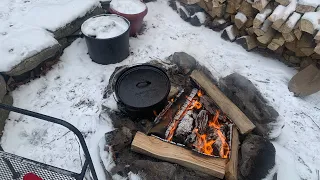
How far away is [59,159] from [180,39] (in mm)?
2452

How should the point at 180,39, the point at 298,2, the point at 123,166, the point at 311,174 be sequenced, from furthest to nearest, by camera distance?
the point at 180,39 → the point at 298,2 → the point at 311,174 → the point at 123,166

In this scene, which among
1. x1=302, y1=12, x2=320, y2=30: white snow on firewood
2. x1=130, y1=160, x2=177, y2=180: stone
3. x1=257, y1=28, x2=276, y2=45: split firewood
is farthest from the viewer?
x1=257, y1=28, x2=276, y2=45: split firewood

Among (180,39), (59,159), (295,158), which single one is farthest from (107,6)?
(295,158)

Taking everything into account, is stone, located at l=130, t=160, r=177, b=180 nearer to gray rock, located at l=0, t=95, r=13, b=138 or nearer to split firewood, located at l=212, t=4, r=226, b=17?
gray rock, located at l=0, t=95, r=13, b=138

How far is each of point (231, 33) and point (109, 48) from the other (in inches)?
73.7

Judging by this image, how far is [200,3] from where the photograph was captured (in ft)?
14.9

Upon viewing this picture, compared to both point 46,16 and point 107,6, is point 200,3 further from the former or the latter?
point 46,16

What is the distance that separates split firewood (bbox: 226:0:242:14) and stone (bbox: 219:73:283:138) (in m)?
1.32

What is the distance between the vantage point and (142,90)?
2953 mm

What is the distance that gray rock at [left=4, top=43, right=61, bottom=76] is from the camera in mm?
3437

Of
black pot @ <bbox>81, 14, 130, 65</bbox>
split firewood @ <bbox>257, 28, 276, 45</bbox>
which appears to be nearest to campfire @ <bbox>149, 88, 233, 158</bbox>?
black pot @ <bbox>81, 14, 130, 65</bbox>

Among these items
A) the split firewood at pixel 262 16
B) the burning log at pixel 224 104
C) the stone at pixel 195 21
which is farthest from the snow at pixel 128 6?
the split firewood at pixel 262 16

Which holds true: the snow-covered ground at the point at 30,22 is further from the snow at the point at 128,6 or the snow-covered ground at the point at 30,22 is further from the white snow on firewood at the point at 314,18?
the white snow on firewood at the point at 314,18

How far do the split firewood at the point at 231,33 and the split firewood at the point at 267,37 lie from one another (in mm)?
496
